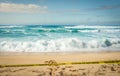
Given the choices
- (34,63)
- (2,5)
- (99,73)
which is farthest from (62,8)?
(99,73)

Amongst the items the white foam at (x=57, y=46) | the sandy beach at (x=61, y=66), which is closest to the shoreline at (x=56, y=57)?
the sandy beach at (x=61, y=66)

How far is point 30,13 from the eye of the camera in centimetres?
1180

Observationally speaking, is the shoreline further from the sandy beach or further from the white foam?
the white foam

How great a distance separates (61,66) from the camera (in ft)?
16.1

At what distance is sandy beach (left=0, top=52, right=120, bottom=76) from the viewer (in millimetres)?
4438

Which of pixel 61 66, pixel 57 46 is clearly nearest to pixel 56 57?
pixel 61 66

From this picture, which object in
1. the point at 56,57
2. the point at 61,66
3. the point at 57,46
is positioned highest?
the point at 57,46

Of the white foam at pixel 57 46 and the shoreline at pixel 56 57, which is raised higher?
the white foam at pixel 57 46

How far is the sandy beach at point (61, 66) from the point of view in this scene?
14.6 feet

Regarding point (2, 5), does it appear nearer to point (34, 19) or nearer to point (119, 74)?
point (34, 19)

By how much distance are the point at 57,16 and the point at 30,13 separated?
1924 mm

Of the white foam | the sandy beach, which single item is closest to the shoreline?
the sandy beach

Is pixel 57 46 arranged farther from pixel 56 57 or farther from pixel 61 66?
pixel 61 66

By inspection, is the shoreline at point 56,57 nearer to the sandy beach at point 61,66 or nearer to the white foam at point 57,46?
the sandy beach at point 61,66
